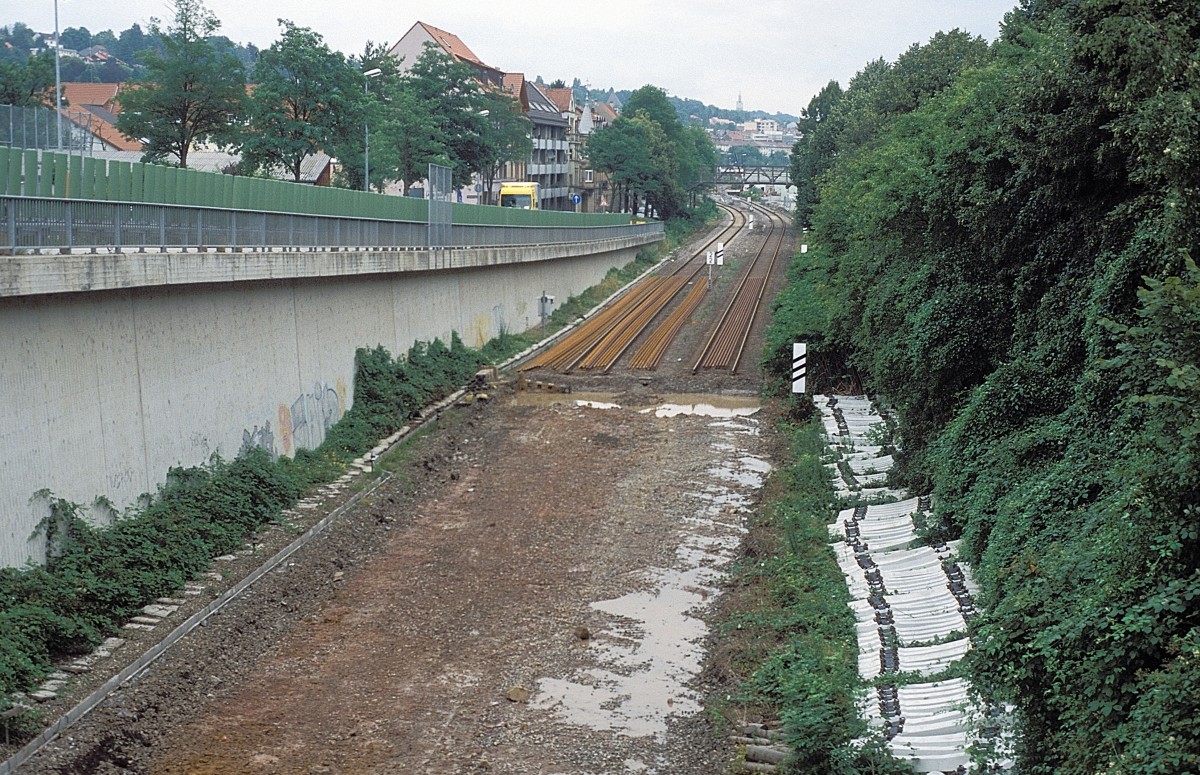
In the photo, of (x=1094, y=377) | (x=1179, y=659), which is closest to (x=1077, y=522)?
(x=1094, y=377)

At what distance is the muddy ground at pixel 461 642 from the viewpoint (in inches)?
523


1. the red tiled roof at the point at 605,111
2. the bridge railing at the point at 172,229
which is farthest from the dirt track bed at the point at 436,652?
the red tiled roof at the point at 605,111

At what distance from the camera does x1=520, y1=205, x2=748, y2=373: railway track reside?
4175cm

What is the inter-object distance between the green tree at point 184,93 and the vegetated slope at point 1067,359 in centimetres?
2232

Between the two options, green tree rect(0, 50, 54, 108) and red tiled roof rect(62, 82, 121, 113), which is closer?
green tree rect(0, 50, 54, 108)

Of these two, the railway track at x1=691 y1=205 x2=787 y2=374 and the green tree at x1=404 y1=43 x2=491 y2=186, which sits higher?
the green tree at x1=404 y1=43 x2=491 y2=186

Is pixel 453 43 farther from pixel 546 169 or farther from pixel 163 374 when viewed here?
pixel 163 374

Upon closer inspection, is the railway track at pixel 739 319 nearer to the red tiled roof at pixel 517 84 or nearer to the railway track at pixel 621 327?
the railway track at pixel 621 327

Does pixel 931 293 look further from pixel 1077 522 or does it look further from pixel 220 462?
pixel 220 462

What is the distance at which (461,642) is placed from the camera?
658 inches

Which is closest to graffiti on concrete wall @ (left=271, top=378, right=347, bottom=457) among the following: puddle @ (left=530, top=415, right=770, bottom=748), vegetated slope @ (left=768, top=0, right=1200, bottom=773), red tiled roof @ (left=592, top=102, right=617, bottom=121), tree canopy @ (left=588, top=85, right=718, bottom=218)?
puddle @ (left=530, top=415, right=770, bottom=748)

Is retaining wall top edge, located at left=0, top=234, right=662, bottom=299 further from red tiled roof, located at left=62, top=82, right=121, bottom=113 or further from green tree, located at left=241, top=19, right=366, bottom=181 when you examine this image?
red tiled roof, located at left=62, top=82, right=121, bottom=113

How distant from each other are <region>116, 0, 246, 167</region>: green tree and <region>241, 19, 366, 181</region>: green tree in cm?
172

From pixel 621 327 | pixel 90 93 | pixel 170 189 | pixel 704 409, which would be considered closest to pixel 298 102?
pixel 621 327
